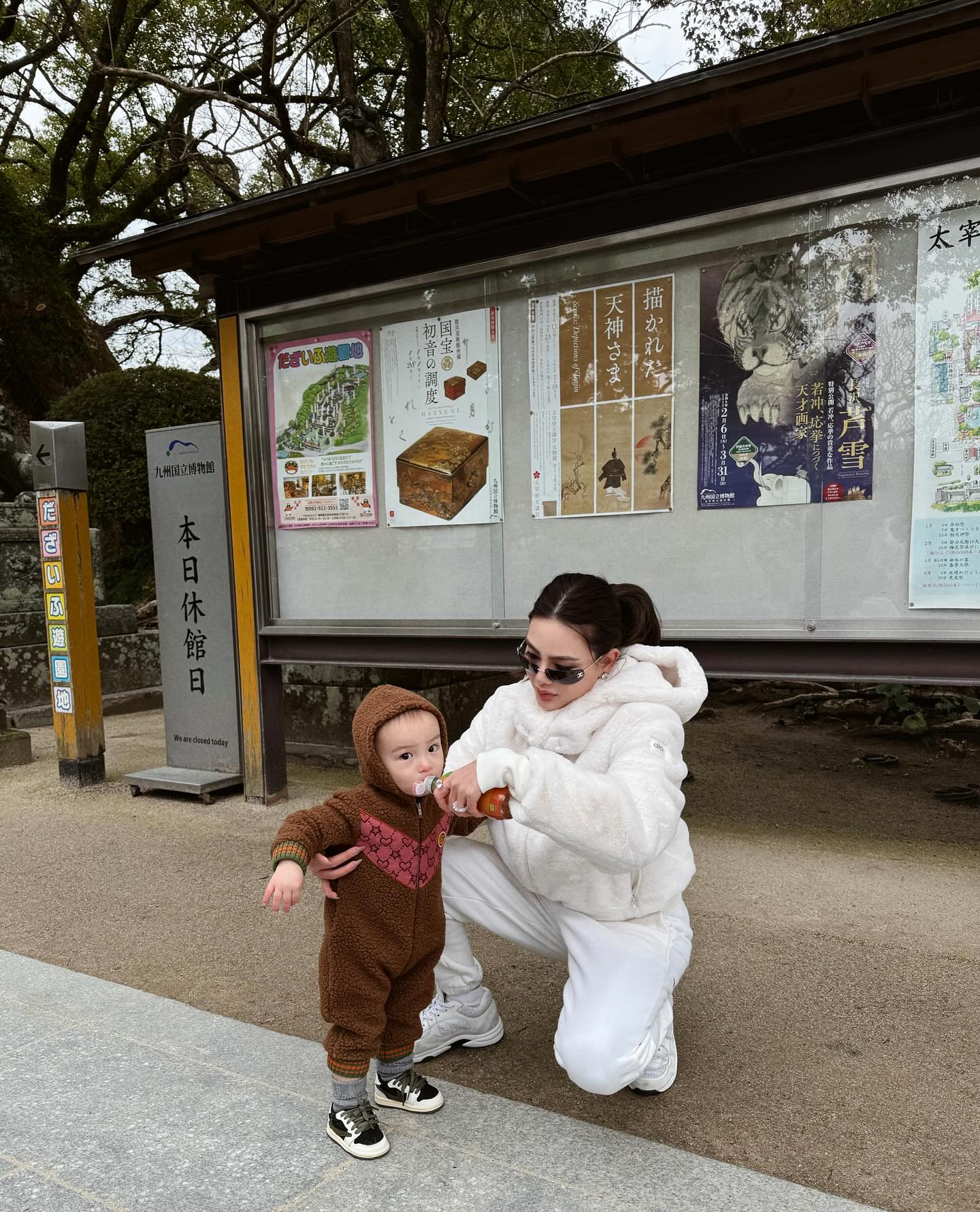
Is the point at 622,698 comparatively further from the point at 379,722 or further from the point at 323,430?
the point at 323,430

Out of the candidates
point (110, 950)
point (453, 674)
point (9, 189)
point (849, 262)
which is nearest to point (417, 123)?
point (9, 189)

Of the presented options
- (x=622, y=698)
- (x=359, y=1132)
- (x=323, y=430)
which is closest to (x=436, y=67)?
(x=323, y=430)

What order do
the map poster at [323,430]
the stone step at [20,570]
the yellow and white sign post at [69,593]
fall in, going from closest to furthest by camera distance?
the map poster at [323,430] < the yellow and white sign post at [69,593] < the stone step at [20,570]

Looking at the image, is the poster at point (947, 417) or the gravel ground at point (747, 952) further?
the poster at point (947, 417)

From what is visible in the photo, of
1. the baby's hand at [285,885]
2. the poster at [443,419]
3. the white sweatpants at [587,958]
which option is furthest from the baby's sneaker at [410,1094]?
the poster at [443,419]

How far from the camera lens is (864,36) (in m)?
2.89

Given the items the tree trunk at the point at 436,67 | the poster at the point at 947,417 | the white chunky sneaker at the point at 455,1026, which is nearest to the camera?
the white chunky sneaker at the point at 455,1026

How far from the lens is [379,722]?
187cm

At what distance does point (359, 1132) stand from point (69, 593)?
4385mm

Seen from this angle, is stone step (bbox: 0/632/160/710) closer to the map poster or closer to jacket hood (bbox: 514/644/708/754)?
the map poster

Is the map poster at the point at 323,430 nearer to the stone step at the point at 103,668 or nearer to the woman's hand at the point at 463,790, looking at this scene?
the woman's hand at the point at 463,790

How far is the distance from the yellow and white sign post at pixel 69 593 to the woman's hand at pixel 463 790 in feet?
14.2

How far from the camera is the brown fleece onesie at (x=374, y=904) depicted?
1.87 metres

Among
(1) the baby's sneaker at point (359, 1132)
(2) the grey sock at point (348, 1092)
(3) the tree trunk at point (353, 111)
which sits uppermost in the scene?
(3) the tree trunk at point (353, 111)
